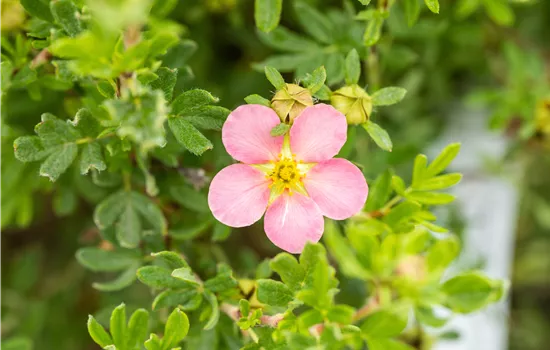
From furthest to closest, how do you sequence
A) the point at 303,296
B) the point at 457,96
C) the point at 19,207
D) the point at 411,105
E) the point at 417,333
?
the point at 457,96, the point at 411,105, the point at 417,333, the point at 19,207, the point at 303,296

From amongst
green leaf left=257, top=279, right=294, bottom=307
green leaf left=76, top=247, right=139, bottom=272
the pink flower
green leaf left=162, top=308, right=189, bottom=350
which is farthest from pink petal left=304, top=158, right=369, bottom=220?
green leaf left=76, top=247, right=139, bottom=272

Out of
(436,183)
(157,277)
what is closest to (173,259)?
(157,277)

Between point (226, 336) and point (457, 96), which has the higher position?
point (457, 96)

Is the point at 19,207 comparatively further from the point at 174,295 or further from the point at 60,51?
the point at 60,51

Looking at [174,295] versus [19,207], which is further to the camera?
[19,207]

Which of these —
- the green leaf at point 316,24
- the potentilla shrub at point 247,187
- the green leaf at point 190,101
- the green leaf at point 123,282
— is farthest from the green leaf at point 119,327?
the green leaf at point 316,24

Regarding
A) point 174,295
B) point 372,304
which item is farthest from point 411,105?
point 174,295
